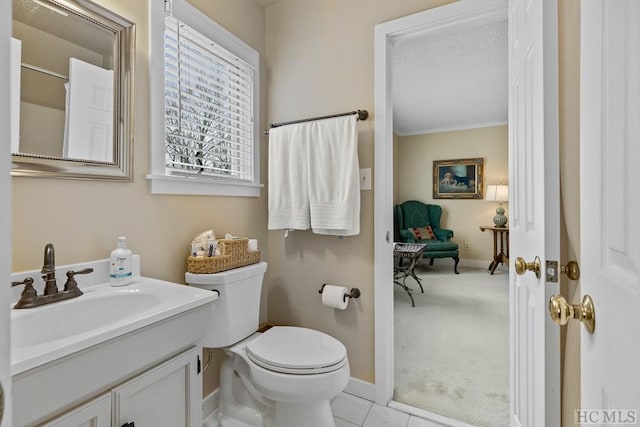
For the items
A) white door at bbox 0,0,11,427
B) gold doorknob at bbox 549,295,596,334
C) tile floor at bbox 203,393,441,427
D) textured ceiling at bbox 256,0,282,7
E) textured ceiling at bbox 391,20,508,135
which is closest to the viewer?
white door at bbox 0,0,11,427

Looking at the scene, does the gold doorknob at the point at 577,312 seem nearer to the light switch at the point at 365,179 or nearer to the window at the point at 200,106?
the light switch at the point at 365,179

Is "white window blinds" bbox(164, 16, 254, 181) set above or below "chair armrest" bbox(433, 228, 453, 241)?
above

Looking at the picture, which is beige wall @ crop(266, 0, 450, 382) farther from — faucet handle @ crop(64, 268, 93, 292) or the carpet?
faucet handle @ crop(64, 268, 93, 292)

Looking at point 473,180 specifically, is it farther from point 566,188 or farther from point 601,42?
point 601,42

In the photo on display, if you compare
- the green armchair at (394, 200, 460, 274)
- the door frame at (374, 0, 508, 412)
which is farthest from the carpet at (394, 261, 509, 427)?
the green armchair at (394, 200, 460, 274)

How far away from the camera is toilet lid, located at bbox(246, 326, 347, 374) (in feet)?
4.08

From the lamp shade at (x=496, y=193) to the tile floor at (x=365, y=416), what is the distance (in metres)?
4.31

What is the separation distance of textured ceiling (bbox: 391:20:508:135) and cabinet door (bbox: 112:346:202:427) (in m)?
1.81

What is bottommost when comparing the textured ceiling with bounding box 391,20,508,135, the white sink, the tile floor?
the tile floor

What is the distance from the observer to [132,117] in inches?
50.3

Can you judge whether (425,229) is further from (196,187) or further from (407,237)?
(196,187)

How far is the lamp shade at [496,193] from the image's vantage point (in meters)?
4.91

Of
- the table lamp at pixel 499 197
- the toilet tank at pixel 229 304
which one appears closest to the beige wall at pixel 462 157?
the table lamp at pixel 499 197

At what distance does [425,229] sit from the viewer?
529 centimetres
